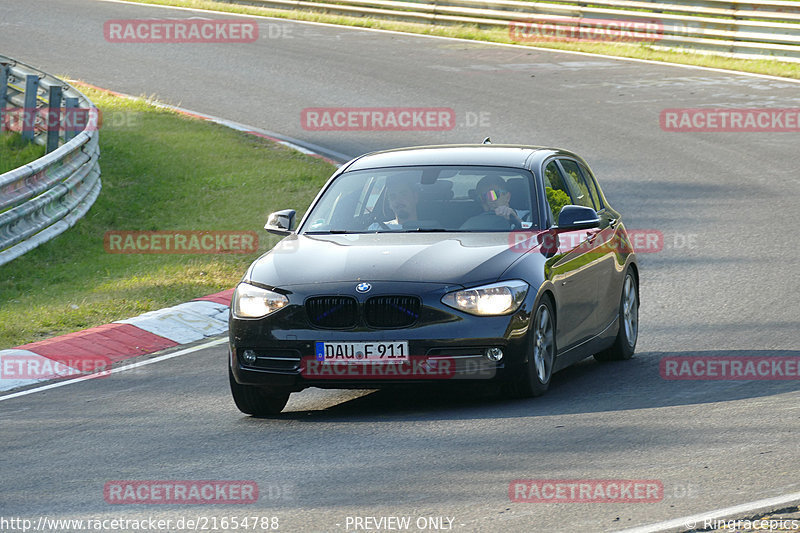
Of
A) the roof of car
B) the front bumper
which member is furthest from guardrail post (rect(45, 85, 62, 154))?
the front bumper

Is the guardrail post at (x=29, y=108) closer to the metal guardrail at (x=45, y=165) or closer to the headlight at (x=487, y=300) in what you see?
the metal guardrail at (x=45, y=165)

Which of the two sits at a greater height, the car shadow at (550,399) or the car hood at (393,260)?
the car hood at (393,260)

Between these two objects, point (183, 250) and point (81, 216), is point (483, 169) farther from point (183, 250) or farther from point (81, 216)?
point (81, 216)

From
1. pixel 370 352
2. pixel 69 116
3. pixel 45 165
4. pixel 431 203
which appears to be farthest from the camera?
pixel 69 116

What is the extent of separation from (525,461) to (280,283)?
219cm

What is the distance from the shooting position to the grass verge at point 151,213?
40.8ft

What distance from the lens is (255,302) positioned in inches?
330

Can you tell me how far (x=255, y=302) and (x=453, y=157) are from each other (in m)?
2.11

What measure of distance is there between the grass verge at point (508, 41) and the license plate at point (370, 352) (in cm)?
1877

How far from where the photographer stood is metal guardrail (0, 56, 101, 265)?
1389 centimetres

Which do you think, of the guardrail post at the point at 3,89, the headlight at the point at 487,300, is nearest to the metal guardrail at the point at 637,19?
the guardrail post at the point at 3,89

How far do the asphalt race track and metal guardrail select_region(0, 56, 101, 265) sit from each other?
202 centimetres

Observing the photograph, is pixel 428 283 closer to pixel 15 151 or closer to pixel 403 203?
pixel 403 203

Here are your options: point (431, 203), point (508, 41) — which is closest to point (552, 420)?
point (431, 203)
